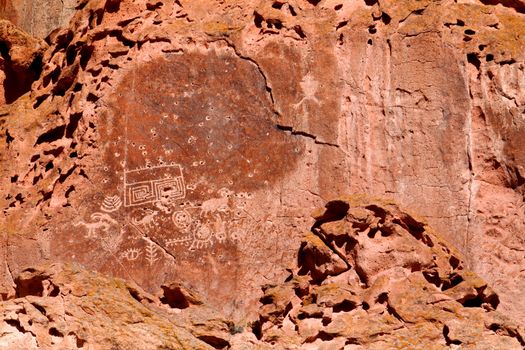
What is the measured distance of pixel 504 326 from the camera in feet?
45.5

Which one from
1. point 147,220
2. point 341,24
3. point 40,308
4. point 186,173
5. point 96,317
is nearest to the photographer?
point 40,308

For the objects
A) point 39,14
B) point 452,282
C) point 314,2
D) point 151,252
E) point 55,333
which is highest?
point 39,14

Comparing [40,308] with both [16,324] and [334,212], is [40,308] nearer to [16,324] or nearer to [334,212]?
[16,324]

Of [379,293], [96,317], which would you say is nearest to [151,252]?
[96,317]

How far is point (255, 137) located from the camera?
16.5m

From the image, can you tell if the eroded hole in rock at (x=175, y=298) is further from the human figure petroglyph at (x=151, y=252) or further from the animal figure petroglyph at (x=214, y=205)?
the animal figure petroglyph at (x=214, y=205)

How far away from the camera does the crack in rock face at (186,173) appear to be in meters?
15.9

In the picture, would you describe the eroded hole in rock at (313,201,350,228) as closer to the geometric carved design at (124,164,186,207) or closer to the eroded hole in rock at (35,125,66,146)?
the geometric carved design at (124,164,186,207)

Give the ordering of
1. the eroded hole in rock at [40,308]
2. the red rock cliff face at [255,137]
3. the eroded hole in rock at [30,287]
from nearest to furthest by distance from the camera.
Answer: the eroded hole in rock at [40,308]
the eroded hole in rock at [30,287]
the red rock cliff face at [255,137]

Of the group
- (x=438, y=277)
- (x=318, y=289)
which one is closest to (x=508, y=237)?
(x=438, y=277)

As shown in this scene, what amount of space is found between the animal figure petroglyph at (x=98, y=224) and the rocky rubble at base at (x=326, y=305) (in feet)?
3.86

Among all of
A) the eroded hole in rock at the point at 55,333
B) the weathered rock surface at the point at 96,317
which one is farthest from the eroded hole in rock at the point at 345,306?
the eroded hole in rock at the point at 55,333

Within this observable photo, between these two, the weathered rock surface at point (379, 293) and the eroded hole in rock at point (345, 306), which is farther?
the eroded hole in rock at point (345, 306)

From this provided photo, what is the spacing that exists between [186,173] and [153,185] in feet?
1.27
